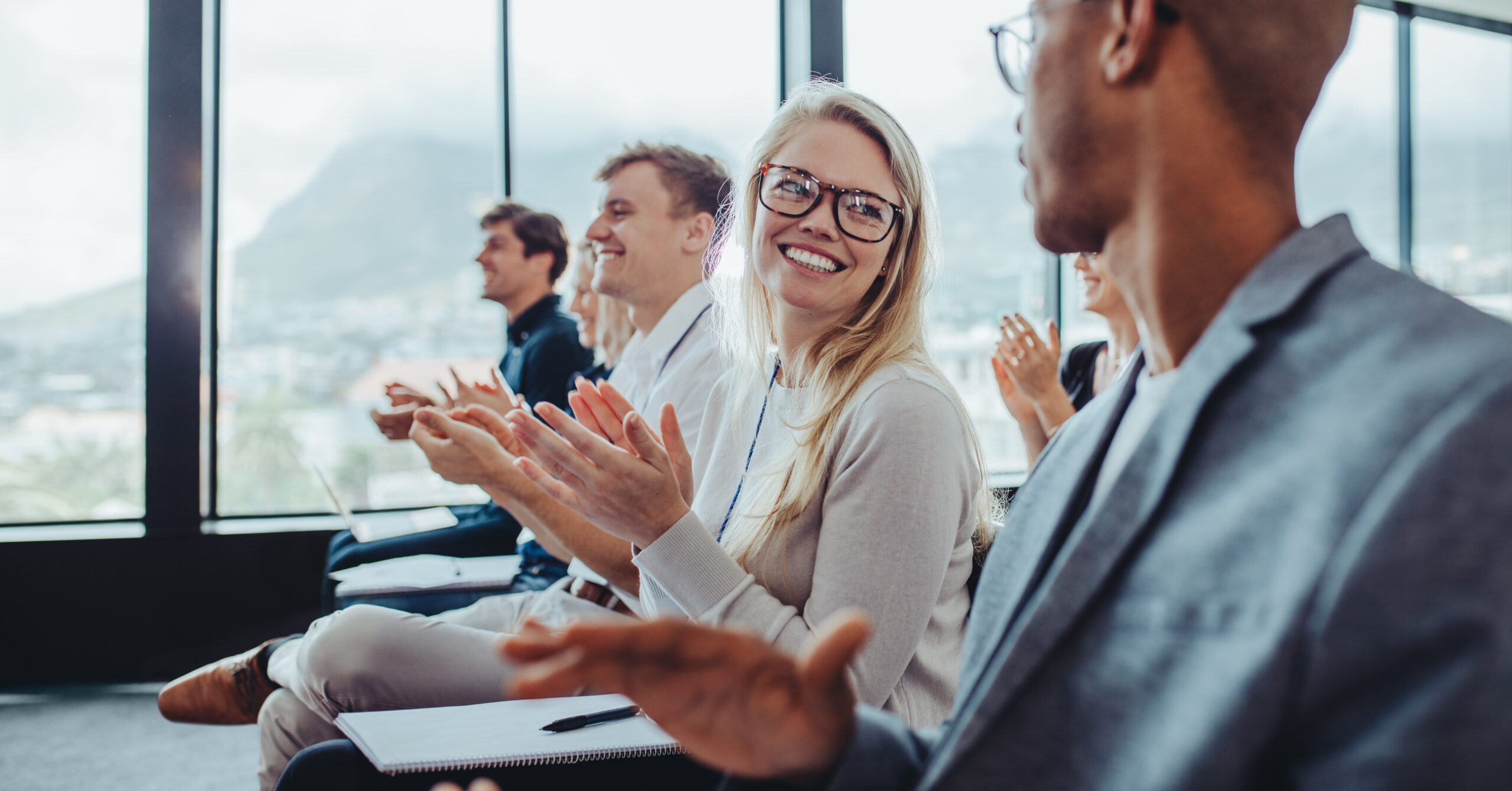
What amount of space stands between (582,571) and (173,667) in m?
2.73

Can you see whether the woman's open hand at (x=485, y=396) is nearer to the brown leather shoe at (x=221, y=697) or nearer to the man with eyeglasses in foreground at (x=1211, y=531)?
the brown leather shoe at (x=221, y=697)

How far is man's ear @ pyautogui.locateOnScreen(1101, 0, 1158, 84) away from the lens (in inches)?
25.5

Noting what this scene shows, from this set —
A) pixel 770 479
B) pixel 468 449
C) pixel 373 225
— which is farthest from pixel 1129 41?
pixel 373 225

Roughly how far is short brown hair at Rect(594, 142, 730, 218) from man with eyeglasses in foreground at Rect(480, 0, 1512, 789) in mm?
1708

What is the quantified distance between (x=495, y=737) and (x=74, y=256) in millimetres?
3736

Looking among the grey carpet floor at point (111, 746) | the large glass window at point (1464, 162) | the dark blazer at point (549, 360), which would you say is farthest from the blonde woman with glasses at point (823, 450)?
the large glass window at point (1464, 162)

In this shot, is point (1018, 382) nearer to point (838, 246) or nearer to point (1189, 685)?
point (838, 246)

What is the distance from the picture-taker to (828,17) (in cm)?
407

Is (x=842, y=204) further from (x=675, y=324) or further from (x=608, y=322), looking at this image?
(x=608, y=322)

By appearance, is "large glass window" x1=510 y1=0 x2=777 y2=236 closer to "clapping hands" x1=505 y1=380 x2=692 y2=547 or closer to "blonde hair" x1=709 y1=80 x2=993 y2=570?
"blonde hair" x1=709 y1=80 x2=993 y2=570

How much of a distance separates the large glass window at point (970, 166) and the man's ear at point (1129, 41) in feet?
12.3

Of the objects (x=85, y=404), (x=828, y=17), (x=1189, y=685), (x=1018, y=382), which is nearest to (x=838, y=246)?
(x=1189, y=685)

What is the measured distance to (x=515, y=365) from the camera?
336cm

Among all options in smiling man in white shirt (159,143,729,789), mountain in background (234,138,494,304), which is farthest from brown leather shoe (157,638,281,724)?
mountain in background (234,138,494,304)
